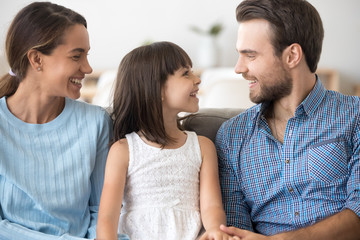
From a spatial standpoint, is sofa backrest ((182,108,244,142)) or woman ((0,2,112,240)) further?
sofa backrest ((182,108,244,142))

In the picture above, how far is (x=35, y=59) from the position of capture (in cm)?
154

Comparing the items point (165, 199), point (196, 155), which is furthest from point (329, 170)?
point (165, 199)

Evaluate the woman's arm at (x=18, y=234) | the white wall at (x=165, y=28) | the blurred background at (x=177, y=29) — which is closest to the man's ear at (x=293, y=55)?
the woman's arm at (x=18, y=234)

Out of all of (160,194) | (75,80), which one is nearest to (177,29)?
(75,80)

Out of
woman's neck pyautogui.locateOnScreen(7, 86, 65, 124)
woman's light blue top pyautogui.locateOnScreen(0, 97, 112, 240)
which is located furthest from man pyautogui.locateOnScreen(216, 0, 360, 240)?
woman's neck pyautogui.locateOnScreen(7, 86, 65, 124)

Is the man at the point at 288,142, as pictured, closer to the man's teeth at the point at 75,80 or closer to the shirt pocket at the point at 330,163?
the shirt pocket at the point at 330,163

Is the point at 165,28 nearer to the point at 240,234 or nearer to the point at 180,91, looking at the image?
the point at 180,91

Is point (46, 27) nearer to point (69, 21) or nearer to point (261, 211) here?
point (69, 21)

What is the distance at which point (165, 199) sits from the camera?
156 centimetres

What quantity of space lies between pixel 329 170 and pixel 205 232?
46 centimetres

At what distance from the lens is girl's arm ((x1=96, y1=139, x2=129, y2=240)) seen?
145 centimetres

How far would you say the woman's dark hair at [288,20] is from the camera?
1680 mm

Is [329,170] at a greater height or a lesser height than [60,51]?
lesser

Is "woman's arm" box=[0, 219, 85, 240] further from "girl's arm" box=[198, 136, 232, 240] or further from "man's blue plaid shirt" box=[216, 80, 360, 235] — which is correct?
"man's blue plaid shirt" box=[216, 80, 360, 235]
